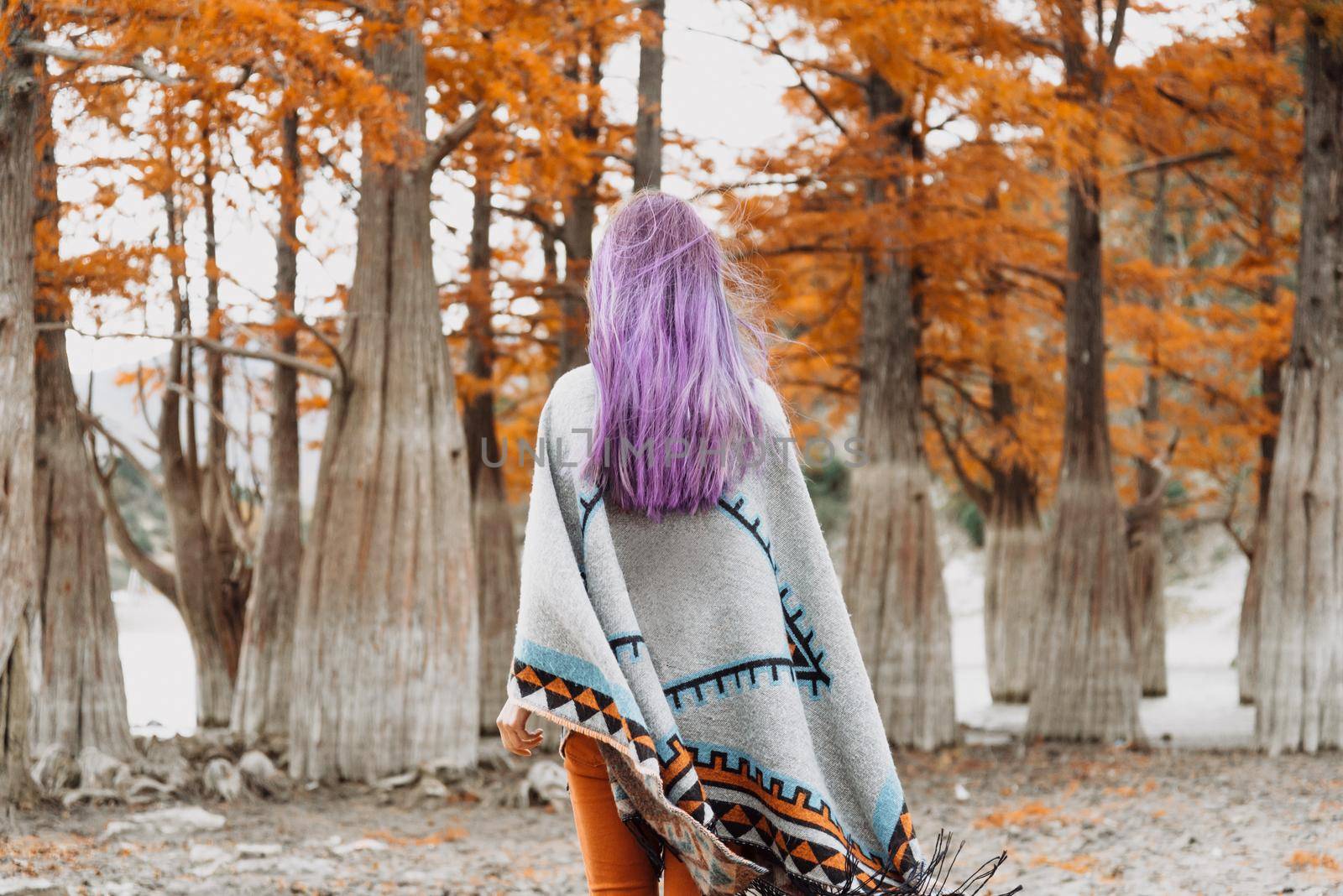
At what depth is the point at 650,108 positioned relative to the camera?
994 centimetres

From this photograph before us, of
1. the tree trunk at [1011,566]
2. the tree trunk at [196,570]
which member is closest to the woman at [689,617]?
the tree trunk at [196,570]

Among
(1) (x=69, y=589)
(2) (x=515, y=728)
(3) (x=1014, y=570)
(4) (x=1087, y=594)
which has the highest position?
(2) (x=515, y=728)

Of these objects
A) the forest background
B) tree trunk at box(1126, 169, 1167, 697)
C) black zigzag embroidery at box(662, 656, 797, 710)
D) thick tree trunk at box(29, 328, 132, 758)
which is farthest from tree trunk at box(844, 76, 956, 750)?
black zigzag embroidery at box(662, 656, 797, 710)

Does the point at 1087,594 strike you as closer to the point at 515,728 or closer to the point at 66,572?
the point at 66,572

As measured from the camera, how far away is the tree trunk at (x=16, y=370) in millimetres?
6082

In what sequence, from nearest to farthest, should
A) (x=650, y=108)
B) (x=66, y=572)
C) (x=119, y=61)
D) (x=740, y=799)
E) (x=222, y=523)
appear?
(x=740, y=799) < (x=119, y=61) < (x=66, y=572) < (x=650, y=108) < (x=222, y=523)

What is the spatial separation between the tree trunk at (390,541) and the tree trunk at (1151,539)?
9653 mm

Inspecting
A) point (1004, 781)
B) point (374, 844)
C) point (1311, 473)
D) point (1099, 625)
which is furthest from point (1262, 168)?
point (374, 844)

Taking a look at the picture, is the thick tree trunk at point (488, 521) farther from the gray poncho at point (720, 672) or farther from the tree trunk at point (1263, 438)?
the gray poncho at point (720, 672)

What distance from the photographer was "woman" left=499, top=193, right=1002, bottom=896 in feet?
7.68

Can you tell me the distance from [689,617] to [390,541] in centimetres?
702

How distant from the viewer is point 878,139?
11.6m

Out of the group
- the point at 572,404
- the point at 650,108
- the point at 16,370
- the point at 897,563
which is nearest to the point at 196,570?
the point at 650,108

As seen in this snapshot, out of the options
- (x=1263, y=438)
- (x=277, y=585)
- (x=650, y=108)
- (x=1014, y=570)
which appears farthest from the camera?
(x=1014, y=570)
